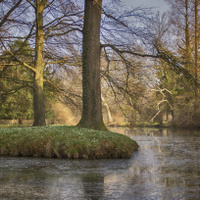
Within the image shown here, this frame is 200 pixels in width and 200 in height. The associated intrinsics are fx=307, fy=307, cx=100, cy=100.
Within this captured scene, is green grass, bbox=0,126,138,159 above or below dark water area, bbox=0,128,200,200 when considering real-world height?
above

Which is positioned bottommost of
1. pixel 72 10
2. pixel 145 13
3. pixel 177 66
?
pixel 177 66

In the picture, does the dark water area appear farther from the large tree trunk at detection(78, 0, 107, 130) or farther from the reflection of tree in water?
the large tree trunk at detection(78, 0, 107, 130)

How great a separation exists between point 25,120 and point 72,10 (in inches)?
642

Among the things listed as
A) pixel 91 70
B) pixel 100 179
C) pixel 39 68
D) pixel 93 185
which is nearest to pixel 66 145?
pixel 100 179

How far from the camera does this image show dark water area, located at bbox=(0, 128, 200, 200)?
18.0 ft

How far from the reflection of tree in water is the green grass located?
281 centimetres

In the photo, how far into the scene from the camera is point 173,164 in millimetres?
9203

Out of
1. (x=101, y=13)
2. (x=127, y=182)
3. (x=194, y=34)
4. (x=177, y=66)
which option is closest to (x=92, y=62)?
(x=101, y=13)

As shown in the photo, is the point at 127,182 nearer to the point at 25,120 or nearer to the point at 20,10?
the point at 20,10

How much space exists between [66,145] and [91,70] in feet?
16.1

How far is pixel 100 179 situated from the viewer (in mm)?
6918

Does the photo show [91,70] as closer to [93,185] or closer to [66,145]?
[66,145]

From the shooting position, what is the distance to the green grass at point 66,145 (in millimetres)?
10336

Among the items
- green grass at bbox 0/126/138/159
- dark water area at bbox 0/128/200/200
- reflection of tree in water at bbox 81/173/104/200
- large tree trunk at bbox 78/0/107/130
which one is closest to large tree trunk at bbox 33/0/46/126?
large tree trunk at bbox 78/0/107/130
